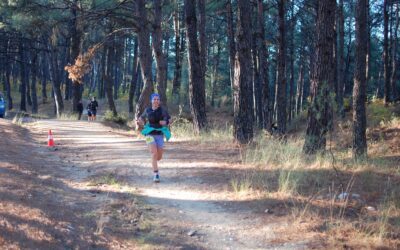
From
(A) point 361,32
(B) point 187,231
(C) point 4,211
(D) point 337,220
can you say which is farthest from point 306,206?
(A) point 361,32

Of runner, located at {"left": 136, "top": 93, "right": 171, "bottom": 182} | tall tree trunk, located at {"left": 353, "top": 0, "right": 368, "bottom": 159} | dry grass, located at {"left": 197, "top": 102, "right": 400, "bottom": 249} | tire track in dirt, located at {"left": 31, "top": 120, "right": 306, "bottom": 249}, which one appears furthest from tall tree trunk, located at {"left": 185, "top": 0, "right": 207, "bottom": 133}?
runner, located at {"left": 136, "top": 93, "right": 171, "bottom": 182}

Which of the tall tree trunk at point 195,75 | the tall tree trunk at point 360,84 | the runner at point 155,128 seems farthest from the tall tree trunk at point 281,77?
the runner at point 155,128

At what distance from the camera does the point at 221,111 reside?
3866 cm

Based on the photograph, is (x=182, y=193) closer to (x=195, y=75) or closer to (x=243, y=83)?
(x=243, y=83)

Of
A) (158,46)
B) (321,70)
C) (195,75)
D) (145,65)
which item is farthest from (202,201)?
(145,65)

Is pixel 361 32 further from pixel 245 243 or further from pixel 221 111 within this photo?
pixel 221 111

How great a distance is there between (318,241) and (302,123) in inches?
961

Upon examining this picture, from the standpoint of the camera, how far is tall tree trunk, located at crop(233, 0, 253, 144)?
11922 mm

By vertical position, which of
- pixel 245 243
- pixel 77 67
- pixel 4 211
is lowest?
pixel 245 243

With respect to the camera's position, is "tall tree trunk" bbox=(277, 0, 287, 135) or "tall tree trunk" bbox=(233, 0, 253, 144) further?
"tall tree trunk" bbox=(277, 0, 287, 135)

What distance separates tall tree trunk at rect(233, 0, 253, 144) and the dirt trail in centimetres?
118

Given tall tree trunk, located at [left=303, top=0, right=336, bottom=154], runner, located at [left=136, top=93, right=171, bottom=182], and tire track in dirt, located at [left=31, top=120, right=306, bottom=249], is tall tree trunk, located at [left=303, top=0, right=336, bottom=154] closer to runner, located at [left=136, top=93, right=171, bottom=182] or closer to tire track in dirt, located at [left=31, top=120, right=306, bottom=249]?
tire track in dirt, located at [left=31, top=120, right=306, bottom=249]

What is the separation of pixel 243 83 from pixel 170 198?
5.31m

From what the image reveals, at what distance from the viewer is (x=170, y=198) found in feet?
24.9
